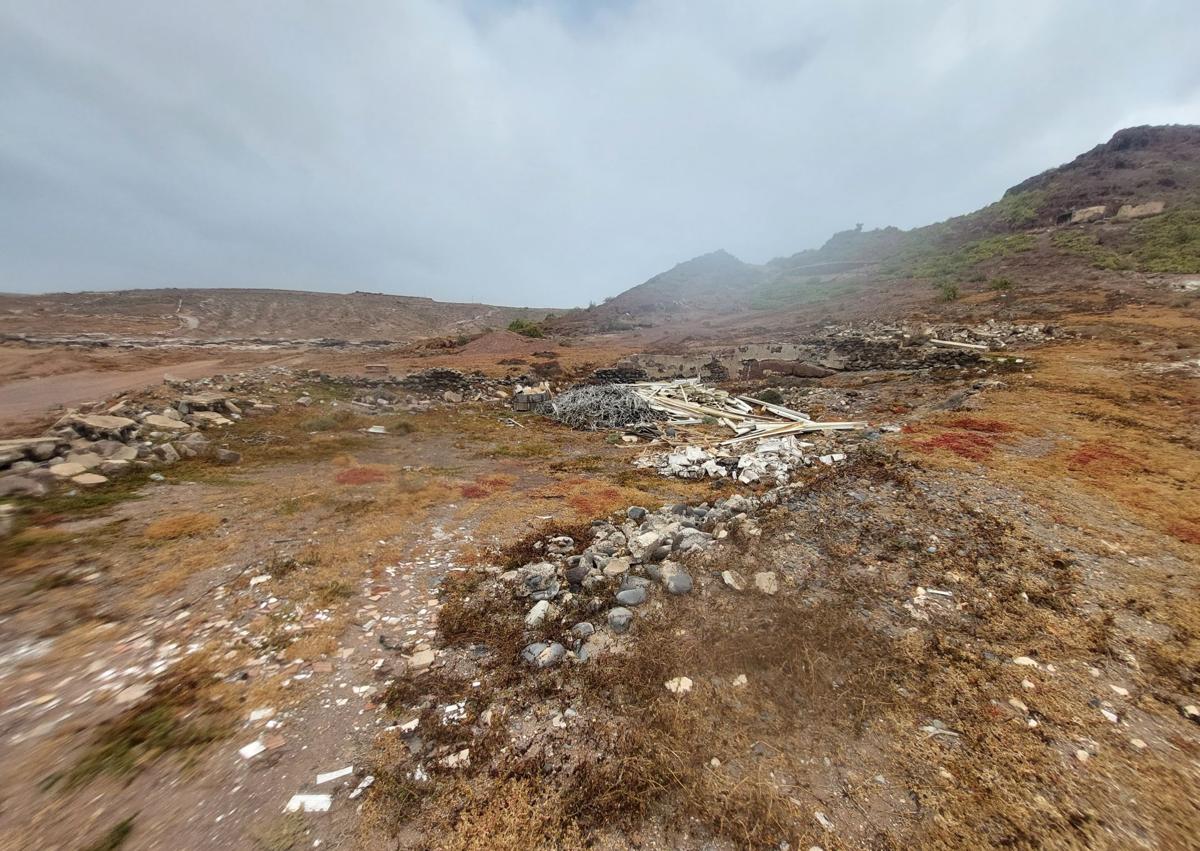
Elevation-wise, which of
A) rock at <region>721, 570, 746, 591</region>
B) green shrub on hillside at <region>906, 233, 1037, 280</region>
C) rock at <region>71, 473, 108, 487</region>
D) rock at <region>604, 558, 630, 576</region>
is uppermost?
green shrub on hillside at <region>906, 233, 1037, 280</region>

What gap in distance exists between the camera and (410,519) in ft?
21.3

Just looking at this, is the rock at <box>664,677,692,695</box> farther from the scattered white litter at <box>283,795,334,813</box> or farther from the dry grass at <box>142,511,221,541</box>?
the dry grass at <box>142,511,221,541</box>

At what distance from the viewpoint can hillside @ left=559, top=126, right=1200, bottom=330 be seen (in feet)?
99.6

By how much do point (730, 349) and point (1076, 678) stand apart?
24566mm

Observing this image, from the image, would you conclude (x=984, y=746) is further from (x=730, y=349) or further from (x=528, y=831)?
(x=730, y=349)

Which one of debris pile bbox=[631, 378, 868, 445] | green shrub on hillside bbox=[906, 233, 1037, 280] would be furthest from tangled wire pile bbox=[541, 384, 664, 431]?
green shrub on hillside bbox=[906, 233, 1037, 280]

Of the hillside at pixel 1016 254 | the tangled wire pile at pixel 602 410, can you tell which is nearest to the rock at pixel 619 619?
the tangled wire pile at pixel 602 410

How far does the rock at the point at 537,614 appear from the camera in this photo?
4254mm

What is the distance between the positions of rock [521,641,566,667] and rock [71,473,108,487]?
7764mm

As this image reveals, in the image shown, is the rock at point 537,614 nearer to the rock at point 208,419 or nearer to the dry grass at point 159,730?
the dry grass at point 159,730

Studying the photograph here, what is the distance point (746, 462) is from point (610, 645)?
17.5 feet

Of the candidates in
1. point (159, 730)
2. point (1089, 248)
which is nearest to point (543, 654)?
point (159, 730)

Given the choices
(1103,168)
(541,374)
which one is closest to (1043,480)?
(541,374)

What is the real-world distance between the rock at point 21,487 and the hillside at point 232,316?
118 feet
